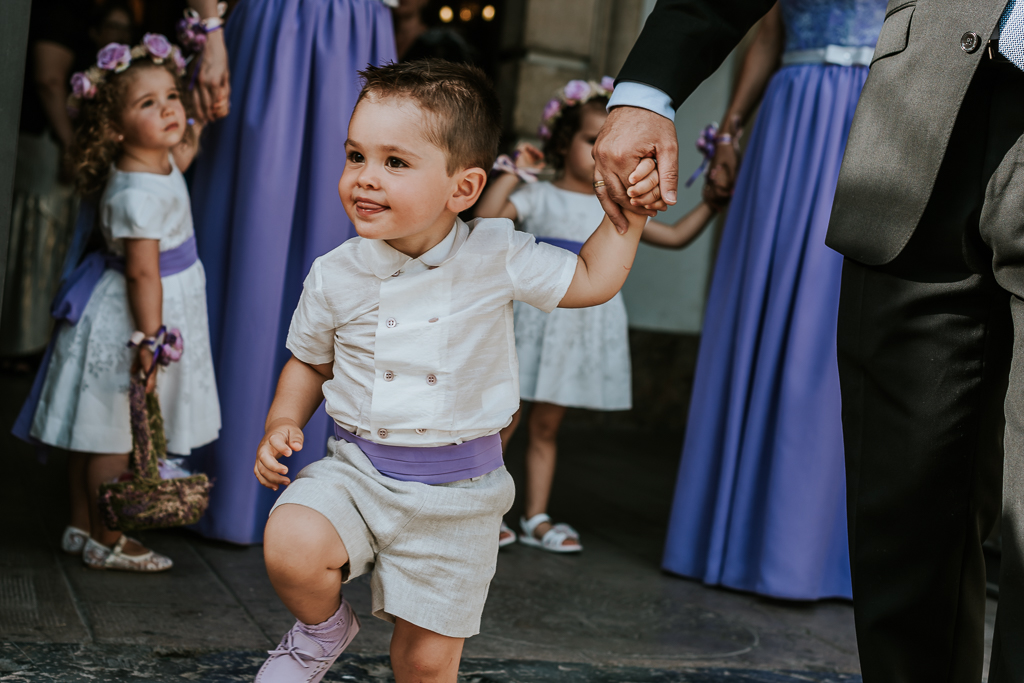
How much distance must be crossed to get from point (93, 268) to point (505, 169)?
4.99 feet

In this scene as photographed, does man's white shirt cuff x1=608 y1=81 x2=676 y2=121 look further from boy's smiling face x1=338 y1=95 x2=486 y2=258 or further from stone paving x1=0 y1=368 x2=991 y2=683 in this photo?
stone paving x1=0 y1=368 x2=991 y2=683

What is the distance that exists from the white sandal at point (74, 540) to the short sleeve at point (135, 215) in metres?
0.83

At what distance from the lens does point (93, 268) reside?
289cm

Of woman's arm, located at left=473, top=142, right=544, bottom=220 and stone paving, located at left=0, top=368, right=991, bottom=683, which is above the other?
woman's arm, located at left=473, top=142, right=544, bottom=220

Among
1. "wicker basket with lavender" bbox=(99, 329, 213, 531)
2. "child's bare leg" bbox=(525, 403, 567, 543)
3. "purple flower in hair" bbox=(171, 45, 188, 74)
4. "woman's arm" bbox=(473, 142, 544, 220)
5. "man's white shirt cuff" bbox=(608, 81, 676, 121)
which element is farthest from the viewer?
"woman's arm" bbox=(473, 142, 544, 220)

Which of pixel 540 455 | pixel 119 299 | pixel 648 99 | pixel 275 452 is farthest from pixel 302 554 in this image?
pixel 540 455

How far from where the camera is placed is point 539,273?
1725mm

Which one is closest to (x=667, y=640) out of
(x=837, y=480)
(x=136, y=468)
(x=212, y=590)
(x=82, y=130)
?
(x=837, y=480)

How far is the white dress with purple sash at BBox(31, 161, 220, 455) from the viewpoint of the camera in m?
2.77

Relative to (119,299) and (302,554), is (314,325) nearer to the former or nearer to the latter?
(302,554)

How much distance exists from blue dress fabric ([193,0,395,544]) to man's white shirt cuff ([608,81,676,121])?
4.79 feet

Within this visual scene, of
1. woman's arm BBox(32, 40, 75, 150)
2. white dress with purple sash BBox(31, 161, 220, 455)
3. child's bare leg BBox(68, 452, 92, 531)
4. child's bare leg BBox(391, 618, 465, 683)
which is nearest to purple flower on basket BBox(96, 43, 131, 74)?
white dress with purple sash BBox(31, 161, 220, 455)

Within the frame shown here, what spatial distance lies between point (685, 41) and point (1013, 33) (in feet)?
1.88

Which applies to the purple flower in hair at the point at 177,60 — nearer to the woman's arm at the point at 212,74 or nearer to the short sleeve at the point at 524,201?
the woman's arm at the point at 212,74
